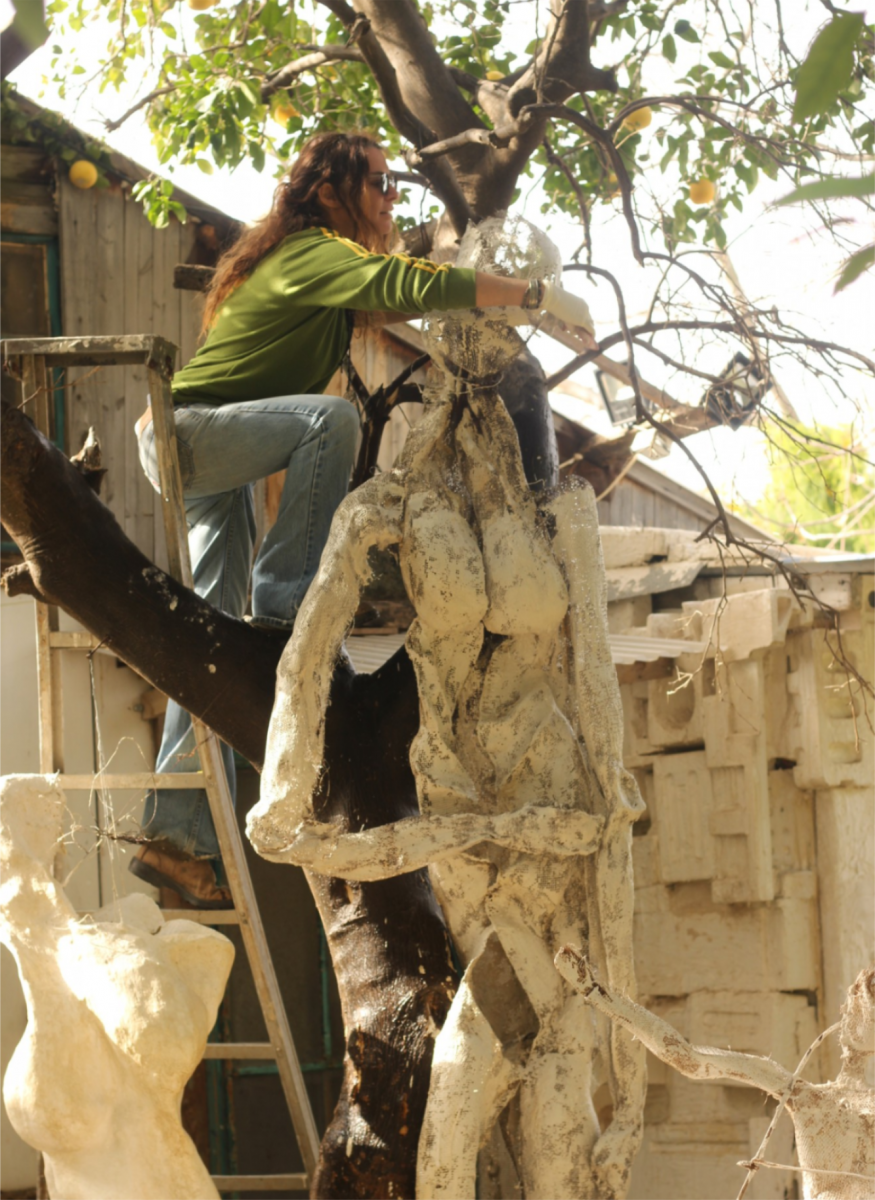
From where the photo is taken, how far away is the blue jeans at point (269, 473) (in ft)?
Result: 10.8

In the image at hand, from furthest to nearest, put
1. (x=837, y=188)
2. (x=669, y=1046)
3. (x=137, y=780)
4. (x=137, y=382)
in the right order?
(x=137, y=382) → (x=137, y=780) → (x=669, y=1046) → (x=837, y=188)

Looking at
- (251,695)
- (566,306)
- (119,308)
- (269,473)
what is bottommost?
(251,695)

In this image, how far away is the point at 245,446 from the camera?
3.34 metres

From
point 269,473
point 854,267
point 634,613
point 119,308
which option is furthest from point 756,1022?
point 854,267

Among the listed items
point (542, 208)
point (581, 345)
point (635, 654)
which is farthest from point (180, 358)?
point (581, 345)

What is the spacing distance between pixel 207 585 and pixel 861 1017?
2.12 metres

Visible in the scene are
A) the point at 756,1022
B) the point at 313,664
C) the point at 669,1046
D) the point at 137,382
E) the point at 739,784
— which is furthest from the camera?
the point at 137,382

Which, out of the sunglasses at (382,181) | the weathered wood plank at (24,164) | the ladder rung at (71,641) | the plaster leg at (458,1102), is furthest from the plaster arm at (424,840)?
the weathered wood plank at (24,164)

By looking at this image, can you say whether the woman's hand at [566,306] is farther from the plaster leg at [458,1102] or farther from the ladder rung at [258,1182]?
the ladder rung at [258,1182]

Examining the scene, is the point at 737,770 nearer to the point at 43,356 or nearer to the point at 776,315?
the point at 776,315

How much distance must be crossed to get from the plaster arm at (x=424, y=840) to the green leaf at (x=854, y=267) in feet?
6.72

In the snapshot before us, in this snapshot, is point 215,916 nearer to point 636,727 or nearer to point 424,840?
point 424,840

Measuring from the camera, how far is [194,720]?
→ 340 cm

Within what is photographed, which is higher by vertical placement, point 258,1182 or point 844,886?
point 844,886
